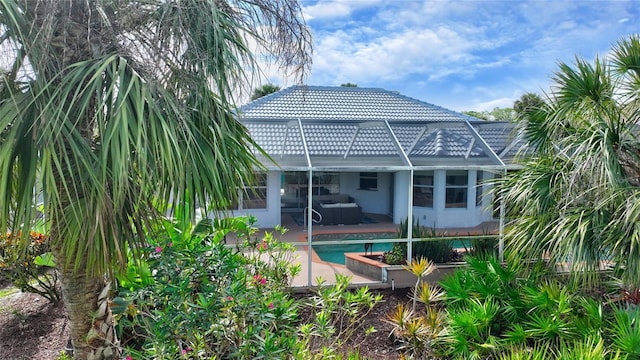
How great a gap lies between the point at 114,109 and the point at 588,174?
5.59m

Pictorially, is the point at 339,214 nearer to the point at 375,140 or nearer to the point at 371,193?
the point at 371,193

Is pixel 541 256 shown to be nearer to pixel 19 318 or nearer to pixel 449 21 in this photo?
pixel 449 21

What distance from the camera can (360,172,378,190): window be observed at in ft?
56.2

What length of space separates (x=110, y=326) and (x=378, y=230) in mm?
10968

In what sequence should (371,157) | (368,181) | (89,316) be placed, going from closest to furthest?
1. (89,316)
2. (371,157)
3. (368,181)

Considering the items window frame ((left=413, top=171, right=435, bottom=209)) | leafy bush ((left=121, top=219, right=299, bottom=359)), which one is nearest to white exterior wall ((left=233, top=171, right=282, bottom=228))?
window frame ((left=413, top=171, right=435, bottom=209))

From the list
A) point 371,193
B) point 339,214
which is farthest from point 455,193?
point 339,214

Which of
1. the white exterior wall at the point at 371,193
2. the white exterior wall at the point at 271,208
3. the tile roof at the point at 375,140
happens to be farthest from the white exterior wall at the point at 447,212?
the white exterior wall at the point at 271,208

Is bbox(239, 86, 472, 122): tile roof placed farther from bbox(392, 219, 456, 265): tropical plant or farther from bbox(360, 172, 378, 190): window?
bbox(392, 219, 456, 265): tropical plant

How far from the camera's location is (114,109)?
2727mm

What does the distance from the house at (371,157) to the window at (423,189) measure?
0.14ft

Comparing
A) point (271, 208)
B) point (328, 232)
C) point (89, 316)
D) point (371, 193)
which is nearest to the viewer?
point (89, 316)

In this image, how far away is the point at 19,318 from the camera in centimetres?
576

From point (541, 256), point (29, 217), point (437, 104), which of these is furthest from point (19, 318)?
point (437, 104)
